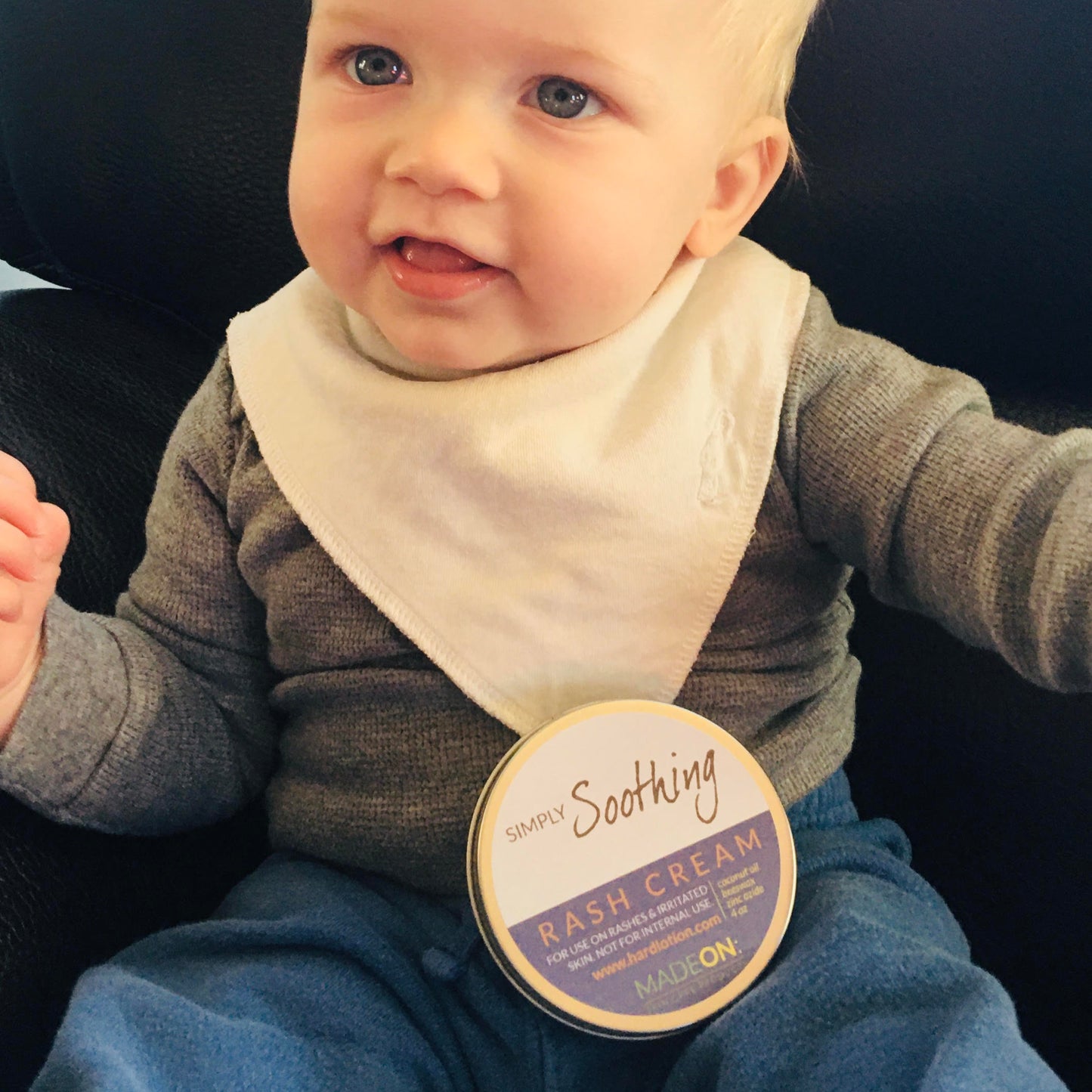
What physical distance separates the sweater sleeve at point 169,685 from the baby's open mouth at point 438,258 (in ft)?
0.67

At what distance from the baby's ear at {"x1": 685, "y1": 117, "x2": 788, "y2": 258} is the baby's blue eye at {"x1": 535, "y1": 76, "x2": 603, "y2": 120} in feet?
0.37

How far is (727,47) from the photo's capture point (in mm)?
526


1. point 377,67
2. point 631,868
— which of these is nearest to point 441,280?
point 377,67

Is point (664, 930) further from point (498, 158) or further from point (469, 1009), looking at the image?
point (498, 158)

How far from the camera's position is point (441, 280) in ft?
1.70

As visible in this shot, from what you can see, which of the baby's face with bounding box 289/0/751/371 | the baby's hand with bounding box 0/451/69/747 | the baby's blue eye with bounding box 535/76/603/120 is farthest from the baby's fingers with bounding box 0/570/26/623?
the baby's blue eye with bounding box 535/76/603/120

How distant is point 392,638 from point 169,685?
0.48ft

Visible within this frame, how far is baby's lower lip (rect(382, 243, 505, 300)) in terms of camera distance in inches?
20.5

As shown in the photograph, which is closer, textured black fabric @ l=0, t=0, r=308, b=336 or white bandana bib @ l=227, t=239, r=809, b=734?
white bandana bib @ l=227, t=239, r=809, b=734

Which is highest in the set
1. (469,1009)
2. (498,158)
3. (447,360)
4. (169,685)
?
(498,158)

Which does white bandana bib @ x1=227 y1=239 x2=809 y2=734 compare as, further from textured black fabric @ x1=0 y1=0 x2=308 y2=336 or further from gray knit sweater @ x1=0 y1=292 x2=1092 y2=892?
textured black fabric @ x1=0 y1=0 x2=308 y2=336

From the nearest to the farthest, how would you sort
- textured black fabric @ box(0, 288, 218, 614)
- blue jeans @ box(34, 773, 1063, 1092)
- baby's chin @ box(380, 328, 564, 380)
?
blue jeans @ box(34, 773, 1063, 1092) < baby's chin @ box(380, 328, 564, 380) < textured black fabric @ box(0, 288, 218, 614)

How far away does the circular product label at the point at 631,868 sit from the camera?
51cm

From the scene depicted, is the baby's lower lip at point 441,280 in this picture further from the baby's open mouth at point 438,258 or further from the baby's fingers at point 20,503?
the baby's fingers at point 20,503
